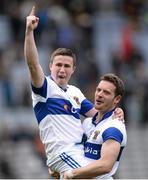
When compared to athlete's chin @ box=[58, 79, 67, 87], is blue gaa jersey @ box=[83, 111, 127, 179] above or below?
below

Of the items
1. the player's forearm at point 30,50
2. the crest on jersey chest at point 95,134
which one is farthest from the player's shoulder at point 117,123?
the player's forearm at point 30,50

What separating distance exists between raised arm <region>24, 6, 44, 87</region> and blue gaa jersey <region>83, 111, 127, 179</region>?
2.67ft

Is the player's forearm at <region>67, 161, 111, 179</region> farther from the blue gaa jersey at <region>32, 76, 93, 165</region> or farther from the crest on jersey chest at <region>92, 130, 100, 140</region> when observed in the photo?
the blue gaa jersey at <region>32, 76, 93, 165</region>

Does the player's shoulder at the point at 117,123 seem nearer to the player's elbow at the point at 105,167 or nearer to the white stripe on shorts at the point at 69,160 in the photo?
the player's elbow at the point at 105,167

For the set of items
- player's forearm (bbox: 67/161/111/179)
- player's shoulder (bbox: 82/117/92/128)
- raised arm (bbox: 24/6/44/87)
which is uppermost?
raised arm (bbox: 24/6/44/87)

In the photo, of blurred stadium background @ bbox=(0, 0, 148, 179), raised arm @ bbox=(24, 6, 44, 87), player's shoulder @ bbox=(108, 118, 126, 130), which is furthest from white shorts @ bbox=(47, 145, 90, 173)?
blurred stadium background @ bbox=(0, 0, 148, 179)

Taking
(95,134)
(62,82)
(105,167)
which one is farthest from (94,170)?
(62,82)

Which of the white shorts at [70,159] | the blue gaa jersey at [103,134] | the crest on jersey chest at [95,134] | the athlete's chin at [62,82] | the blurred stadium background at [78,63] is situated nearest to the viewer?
the blue gaa jersey at [103,134]

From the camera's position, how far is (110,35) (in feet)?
73.8

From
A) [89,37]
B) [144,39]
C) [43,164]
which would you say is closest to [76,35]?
[89,37]

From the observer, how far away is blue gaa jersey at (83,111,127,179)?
10.3 meters

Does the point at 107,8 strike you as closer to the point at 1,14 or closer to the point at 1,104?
the point at 1,14

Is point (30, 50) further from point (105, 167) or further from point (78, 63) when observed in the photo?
point (78, 63)

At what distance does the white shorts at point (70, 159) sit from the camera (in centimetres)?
1065
